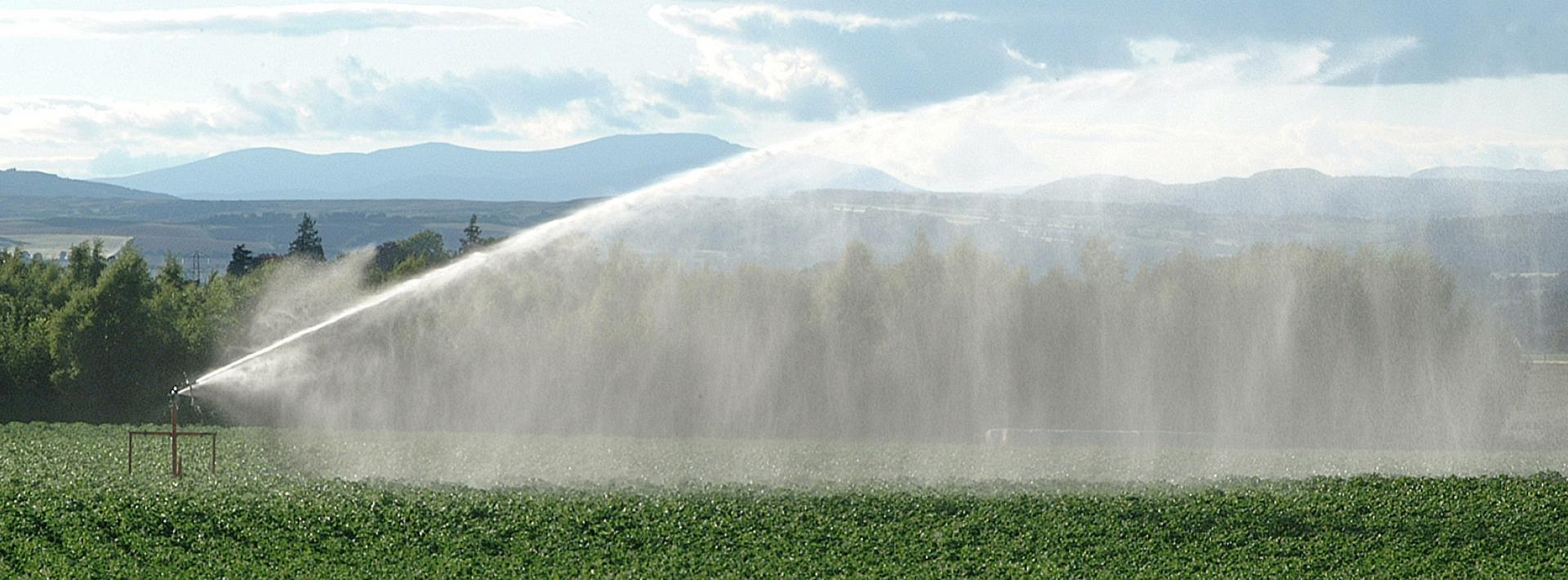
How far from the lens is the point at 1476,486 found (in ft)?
95.6

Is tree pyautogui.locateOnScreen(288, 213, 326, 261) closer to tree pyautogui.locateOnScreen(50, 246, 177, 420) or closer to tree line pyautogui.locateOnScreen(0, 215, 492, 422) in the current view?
tree line pyautogui.locateOnScreen(0, 215, 492, 422)

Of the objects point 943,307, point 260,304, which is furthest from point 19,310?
point 943,307

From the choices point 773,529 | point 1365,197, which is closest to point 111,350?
point 773,529

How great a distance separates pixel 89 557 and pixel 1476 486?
2365cm

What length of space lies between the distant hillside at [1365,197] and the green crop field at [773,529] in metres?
21.8

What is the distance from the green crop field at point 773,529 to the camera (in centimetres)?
2352

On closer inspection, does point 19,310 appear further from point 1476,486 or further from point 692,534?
point 1476,486

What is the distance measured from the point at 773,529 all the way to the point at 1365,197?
32827mm

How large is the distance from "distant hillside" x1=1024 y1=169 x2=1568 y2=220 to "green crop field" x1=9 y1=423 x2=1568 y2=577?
2182 cm

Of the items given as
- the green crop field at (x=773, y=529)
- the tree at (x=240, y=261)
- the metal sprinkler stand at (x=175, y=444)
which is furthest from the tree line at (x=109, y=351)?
the tree at (x=240, y=261)

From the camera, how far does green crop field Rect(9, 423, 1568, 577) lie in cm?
2352

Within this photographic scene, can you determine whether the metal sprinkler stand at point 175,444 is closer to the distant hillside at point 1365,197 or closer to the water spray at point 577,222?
the water spray at point 577,222

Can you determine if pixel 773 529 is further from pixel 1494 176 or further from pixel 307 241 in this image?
pixel 307 241

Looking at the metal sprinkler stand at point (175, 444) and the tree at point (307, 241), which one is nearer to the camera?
the metal sprinkler stand at point (175, 444)
